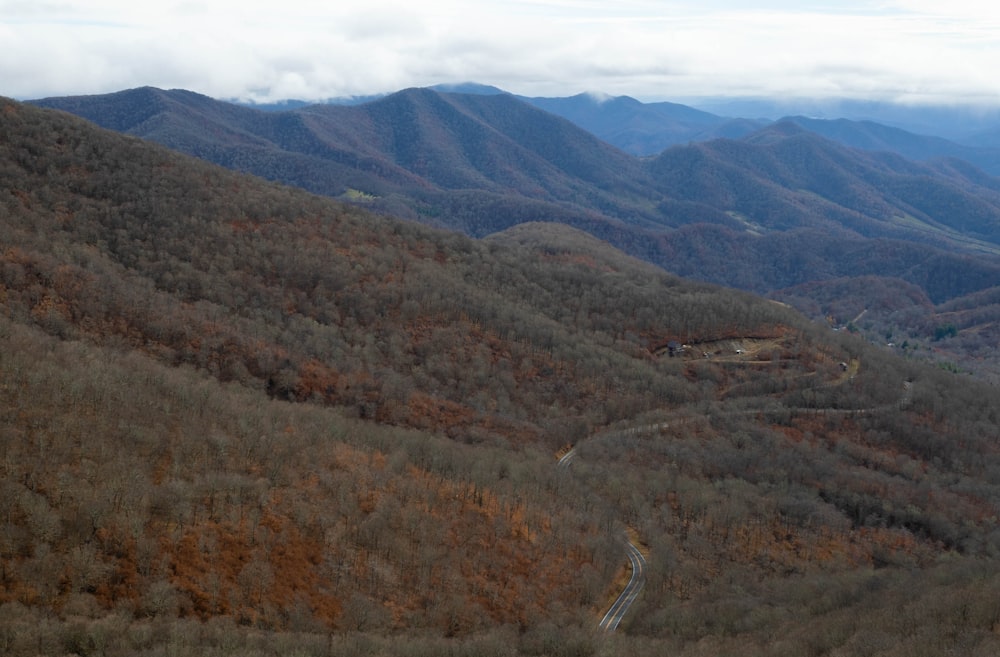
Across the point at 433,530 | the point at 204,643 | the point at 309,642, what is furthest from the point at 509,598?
the point at 204,643

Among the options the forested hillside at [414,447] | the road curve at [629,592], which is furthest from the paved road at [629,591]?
the forested hillside at [414,447]

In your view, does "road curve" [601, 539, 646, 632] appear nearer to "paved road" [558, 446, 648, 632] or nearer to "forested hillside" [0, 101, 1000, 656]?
"paved road" [558, 446, 648, 632]

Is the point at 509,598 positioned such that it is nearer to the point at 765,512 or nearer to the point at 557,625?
the point at 557,625

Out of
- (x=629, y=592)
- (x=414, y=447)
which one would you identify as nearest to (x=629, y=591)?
(x=629, y=592)

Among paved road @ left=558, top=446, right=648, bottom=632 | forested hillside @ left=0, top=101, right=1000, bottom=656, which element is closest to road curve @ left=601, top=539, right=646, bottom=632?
paved road @ left=558, top=446, right=648, bottom=632

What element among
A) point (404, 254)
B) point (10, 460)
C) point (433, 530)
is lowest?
point (433, 530)

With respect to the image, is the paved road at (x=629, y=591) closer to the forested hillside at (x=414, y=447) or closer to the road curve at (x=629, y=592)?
the road curve at (x=629, y=592)
